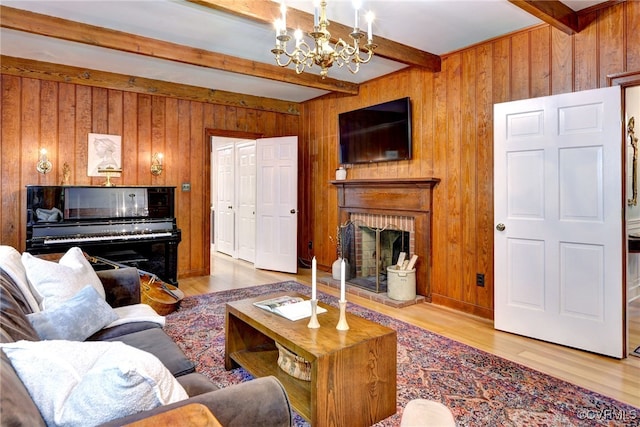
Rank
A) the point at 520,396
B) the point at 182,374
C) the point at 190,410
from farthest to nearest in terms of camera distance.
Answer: the point at 520,396
the point at 182,374
the point at 190,410

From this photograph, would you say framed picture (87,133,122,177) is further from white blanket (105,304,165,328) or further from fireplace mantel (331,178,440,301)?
fireplace mantel (331,178,440,301)

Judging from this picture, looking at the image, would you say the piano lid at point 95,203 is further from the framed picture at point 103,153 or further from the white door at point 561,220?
the white door at point 561,220

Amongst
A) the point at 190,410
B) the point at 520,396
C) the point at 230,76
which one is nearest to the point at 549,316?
the point at 520,396

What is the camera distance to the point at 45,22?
3.00m

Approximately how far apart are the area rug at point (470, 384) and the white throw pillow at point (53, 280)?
944 millimetres

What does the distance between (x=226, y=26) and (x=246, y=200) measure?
369 centimetres

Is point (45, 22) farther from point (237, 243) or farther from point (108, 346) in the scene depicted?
point (237, 243)

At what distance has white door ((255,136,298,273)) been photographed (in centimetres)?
551

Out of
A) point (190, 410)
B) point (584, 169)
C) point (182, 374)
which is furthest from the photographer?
point (584, 169)

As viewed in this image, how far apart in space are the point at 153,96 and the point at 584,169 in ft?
15.7

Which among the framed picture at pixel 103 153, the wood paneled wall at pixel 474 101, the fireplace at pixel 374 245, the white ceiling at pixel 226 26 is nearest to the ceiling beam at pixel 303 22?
the white ceiling at pixel 226 26

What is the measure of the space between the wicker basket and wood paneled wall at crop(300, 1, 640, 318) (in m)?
2.20

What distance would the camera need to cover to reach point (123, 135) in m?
4.64

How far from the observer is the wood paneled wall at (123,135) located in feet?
13.2
